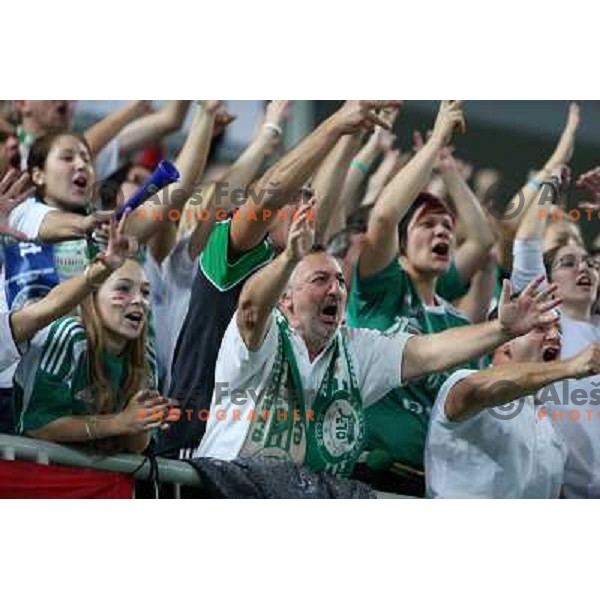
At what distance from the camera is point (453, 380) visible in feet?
18.6

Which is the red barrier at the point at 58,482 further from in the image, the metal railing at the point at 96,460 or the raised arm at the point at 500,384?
the raised arm at the point at 500,384

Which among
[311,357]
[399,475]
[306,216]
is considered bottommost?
[399,475]

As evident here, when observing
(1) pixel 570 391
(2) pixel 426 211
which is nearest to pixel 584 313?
(1) pixel 570 391

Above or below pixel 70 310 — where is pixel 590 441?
below

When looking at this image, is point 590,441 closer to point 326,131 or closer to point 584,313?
point 584,313

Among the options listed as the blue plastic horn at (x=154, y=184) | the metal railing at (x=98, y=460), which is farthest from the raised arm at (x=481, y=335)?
the blue plastic horn at (x=154, y=184)

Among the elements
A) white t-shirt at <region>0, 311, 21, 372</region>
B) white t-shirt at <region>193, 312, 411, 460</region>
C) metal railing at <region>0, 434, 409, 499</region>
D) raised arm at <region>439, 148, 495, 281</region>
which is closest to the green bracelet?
raised arm at <region>439, 148, 495, 281</region>

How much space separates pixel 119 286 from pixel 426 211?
3.35 ft

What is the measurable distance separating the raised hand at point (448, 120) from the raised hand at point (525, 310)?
1.74ft

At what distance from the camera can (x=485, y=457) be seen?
5699mm

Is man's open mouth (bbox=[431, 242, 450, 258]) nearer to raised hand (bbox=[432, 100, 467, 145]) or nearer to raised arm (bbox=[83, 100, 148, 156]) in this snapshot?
raised hand (bbox=[432, 100, 467, 145])

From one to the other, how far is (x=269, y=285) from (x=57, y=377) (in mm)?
714

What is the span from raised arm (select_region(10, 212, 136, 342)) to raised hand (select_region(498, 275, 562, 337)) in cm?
120

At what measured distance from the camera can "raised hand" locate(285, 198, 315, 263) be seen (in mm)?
5387
